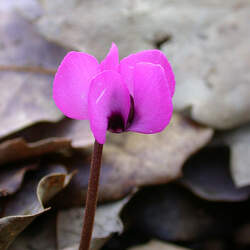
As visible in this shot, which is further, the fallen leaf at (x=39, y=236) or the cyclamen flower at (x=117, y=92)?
the fallen leaf at (x=39, y=236)

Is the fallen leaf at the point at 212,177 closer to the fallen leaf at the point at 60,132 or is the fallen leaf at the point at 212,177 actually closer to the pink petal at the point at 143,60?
the fallen leaf at the point at 60,132

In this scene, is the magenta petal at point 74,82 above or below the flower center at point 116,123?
above

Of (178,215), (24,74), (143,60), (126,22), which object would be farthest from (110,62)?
(126,22)

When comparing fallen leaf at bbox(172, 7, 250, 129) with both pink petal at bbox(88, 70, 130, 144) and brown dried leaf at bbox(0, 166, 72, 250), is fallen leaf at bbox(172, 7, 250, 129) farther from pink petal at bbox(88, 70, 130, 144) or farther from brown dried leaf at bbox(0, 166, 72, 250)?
pink petal at bbox(88, 70, 130, 144)

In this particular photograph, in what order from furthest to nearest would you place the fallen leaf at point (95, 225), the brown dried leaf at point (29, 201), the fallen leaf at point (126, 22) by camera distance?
the fallen leaf at point (126, 22)
the fallen leaf at point (95, 225)
the brown dried leaf at point (29, 201)

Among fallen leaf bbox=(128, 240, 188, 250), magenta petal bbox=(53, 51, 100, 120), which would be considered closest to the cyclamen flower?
magenta petal bbox=(53, 51, 100, 120)

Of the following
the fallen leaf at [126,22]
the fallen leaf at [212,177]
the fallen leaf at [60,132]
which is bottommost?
the fallen leaf at [212,177]

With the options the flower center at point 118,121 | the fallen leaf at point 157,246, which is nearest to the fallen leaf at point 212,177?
Answer: the fallen leaf at point 157,246
